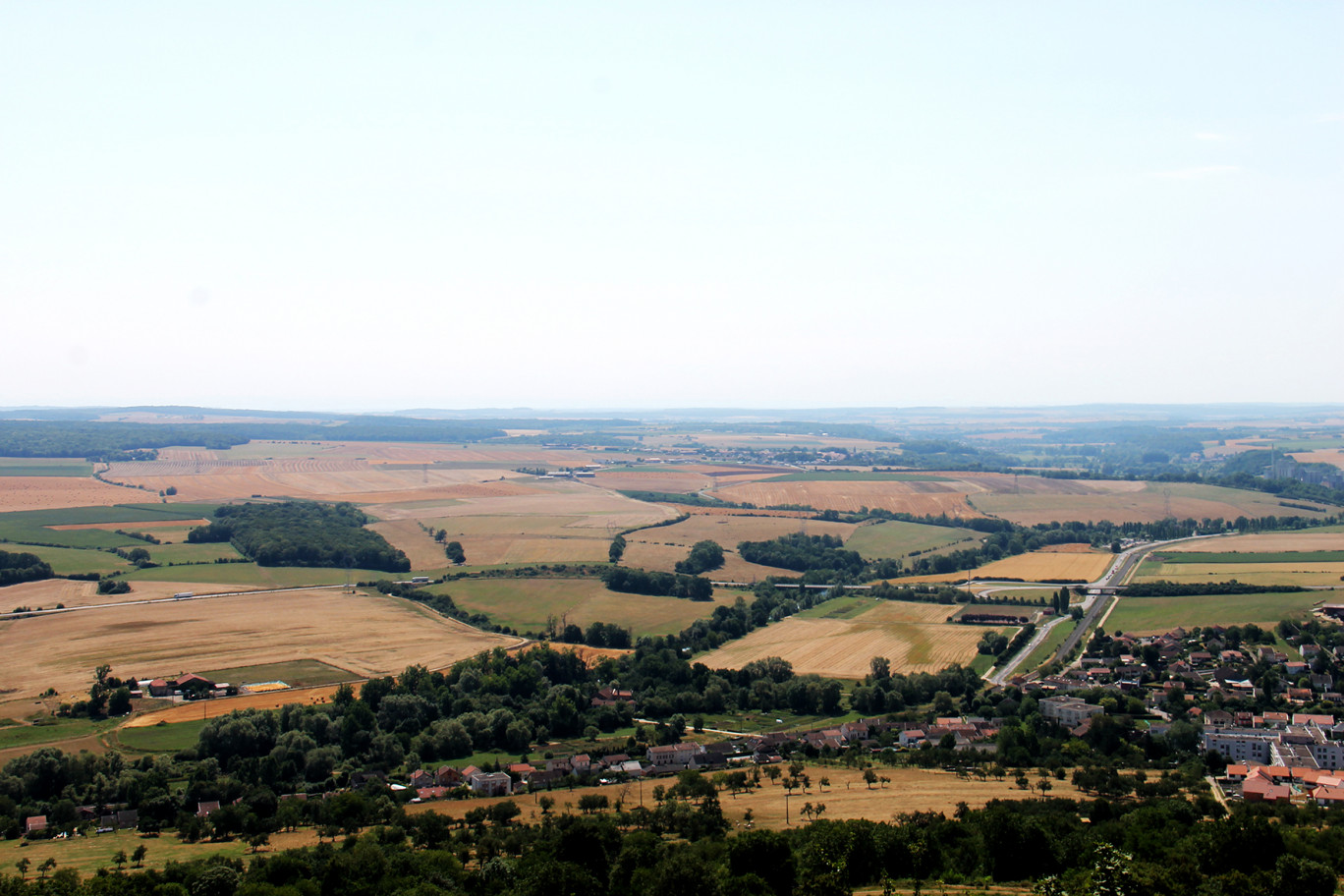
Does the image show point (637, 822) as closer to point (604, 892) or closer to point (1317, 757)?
point (604, 892)

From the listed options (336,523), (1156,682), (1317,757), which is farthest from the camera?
(336,523)

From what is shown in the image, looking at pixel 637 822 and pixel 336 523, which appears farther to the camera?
pixel 336 523

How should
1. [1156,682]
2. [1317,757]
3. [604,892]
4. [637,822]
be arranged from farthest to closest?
[1156,682] → [1317,757] → [637,822] → [604,892]

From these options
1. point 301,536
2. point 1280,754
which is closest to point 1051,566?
point 1280,754

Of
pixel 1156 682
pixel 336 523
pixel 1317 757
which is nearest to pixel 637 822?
pixel 1317 757

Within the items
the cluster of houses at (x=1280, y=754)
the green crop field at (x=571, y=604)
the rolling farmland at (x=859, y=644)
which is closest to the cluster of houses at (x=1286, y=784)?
the cluster of houses at (x=1280, y=754)

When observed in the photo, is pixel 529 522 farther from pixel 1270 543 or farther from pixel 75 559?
pixel 1270 543
